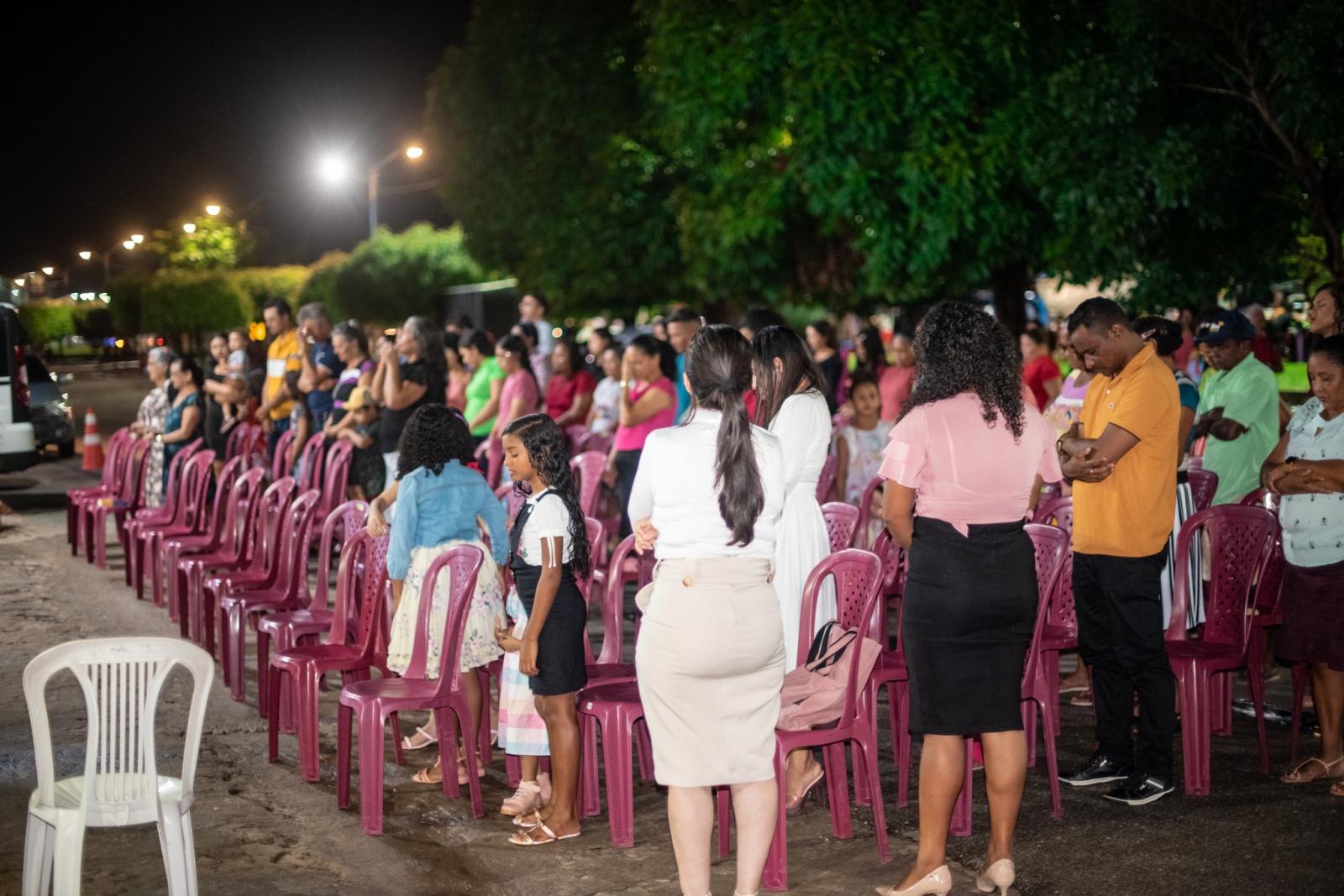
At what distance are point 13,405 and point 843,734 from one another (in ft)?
43.5

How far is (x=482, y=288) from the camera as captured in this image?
1543 inches

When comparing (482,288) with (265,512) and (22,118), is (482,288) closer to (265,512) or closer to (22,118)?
(22,118)

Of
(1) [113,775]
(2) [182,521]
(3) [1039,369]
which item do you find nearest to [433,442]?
(1) [113,775]

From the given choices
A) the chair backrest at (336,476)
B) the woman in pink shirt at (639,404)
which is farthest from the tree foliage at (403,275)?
the woman in pink shirt at (639,404)

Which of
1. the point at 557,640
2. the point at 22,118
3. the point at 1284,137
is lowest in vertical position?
the point at 557,640

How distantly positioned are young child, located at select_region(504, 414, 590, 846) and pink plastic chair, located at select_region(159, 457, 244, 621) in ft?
13.8

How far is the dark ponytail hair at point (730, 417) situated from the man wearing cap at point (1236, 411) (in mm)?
3849

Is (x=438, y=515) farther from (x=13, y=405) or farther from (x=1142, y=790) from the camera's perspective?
(x=13, y=405)

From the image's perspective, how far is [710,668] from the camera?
13.5ft

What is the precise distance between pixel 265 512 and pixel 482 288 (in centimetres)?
3187

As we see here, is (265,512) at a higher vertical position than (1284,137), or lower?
lower

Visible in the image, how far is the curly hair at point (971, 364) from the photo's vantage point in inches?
172

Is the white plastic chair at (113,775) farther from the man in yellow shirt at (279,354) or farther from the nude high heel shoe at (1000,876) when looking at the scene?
the man in yellow shirt at (279,354)

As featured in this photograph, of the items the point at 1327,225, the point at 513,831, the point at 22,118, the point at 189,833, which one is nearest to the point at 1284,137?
the point at 1327,225
